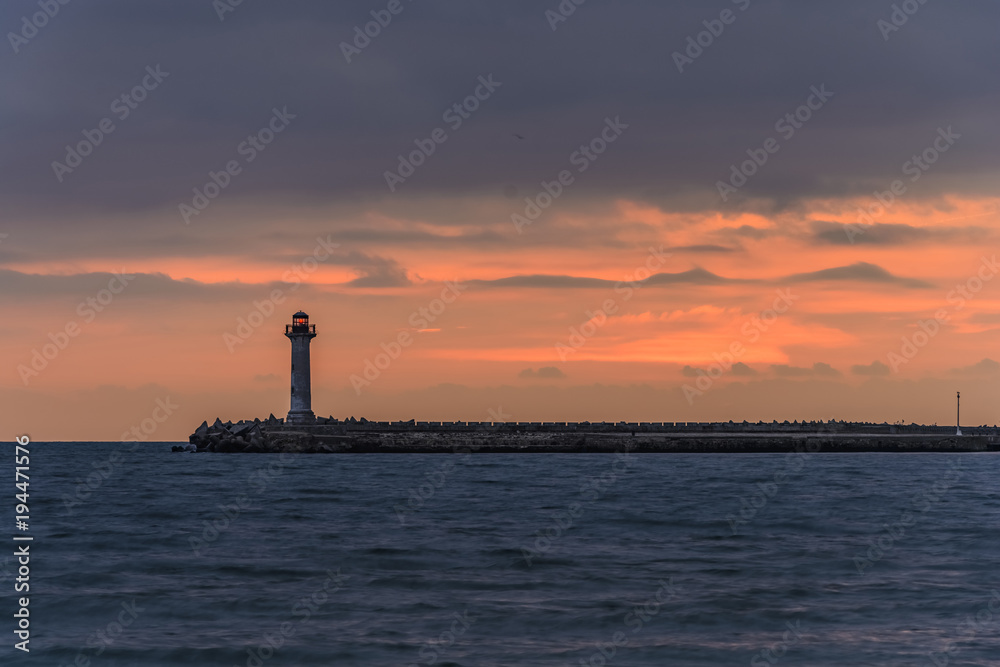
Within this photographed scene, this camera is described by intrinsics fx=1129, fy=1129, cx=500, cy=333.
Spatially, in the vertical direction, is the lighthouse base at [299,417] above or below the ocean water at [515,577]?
above

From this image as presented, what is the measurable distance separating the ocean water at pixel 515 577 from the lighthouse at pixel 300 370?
42.3m

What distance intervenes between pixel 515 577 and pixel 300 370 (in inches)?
2754

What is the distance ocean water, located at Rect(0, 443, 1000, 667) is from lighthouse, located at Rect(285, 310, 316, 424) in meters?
42.3

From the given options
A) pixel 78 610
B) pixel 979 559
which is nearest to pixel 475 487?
pixel 979 559

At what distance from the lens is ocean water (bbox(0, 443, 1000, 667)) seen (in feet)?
61.6

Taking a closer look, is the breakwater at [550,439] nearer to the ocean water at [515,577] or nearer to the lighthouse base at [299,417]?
the lighthouse base at [299,417]

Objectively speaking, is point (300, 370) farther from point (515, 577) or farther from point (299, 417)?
point (515, 577)

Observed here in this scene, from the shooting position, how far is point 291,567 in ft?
89.5

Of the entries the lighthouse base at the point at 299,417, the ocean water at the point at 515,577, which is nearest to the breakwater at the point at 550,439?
the lighthouse base at the point at 299,417

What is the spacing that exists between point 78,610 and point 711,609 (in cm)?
1226

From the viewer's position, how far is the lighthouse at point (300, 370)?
92.6 meters

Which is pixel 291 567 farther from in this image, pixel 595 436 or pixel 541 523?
pixel 595 436

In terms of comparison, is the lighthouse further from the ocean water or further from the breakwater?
the ocean water

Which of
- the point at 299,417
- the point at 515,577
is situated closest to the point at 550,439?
the point at 299,417
